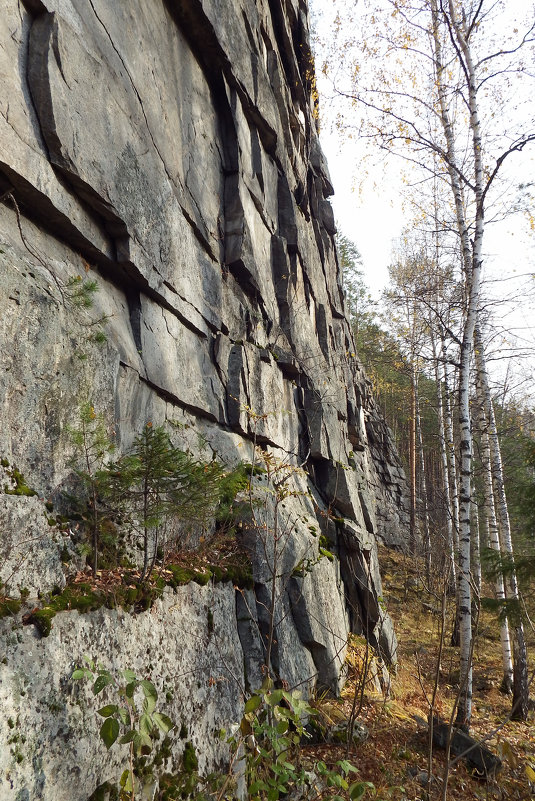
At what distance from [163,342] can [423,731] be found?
6879mm

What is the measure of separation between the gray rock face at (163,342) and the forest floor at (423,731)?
84cm

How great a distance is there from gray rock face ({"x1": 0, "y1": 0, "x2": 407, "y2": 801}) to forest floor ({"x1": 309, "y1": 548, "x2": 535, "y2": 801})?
844 millimetres

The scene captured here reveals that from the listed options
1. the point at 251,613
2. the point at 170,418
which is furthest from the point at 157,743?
the point at 170,418

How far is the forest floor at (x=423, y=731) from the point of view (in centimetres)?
542

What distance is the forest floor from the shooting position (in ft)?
17.8

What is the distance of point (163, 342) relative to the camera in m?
6.61

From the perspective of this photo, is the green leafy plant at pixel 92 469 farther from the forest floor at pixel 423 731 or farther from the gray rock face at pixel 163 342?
the forest floor at pixel 423 731

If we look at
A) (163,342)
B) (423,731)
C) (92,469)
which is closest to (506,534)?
(423,731)

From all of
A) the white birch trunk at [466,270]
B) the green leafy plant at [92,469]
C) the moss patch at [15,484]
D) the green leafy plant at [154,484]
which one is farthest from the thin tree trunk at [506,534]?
the moss patch at [15,484]

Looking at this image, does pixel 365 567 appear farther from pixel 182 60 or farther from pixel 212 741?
pixel 182 60

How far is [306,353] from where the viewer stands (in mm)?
11820

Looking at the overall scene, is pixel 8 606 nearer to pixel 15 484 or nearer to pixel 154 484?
pixel 15 484

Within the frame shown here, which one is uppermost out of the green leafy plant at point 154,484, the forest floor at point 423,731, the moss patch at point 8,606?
the green leafy plant at point 154,484

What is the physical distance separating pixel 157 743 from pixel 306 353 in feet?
30.0
